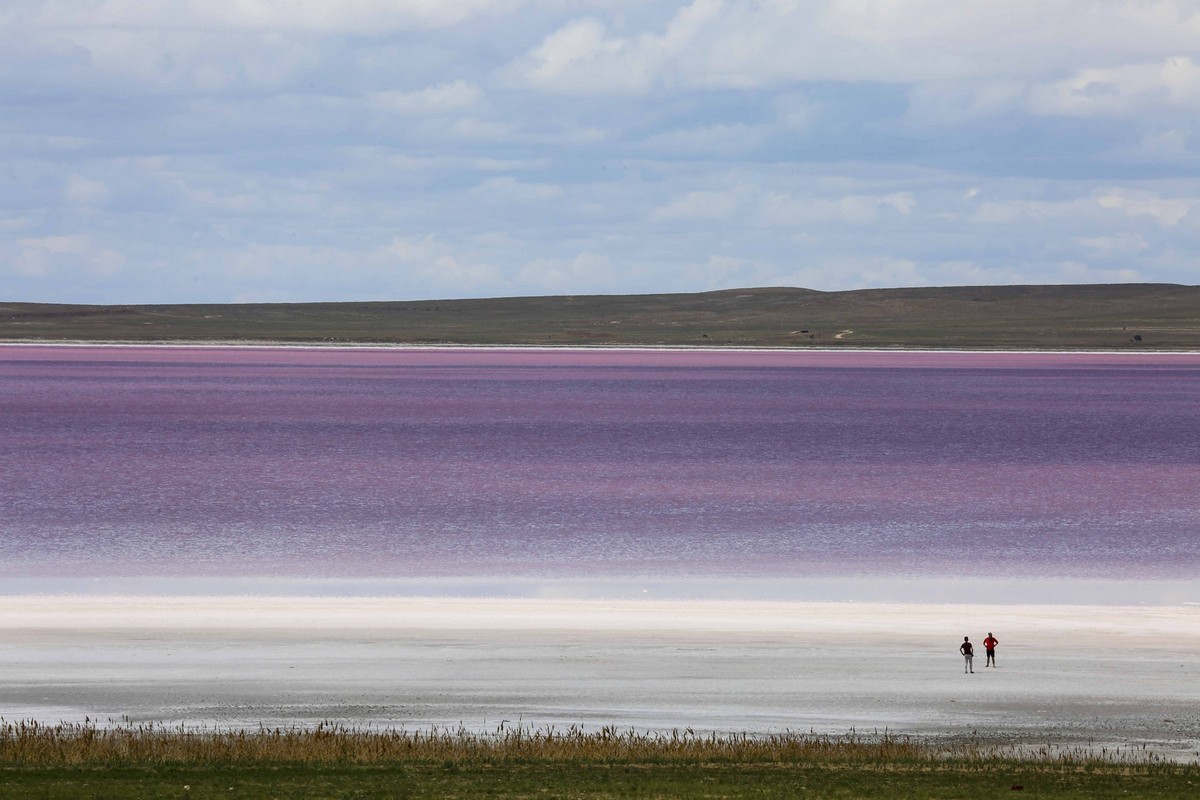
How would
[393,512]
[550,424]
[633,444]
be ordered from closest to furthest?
[393,512]
[633,444]
[550,424]

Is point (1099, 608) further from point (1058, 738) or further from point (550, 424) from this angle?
point (550, 424)

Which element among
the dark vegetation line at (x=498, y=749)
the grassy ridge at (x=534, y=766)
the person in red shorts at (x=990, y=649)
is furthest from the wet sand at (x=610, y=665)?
the grassy ridge at (x=534, y=766)

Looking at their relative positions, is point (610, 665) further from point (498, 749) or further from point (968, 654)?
point (498, 749)

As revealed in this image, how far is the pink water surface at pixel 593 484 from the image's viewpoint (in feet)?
127

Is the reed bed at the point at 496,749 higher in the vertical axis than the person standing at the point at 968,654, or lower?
lower

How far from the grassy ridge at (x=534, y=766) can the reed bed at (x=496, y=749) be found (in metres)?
0.03

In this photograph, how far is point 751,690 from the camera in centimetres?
2203

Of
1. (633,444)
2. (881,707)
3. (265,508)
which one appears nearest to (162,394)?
(633,444)

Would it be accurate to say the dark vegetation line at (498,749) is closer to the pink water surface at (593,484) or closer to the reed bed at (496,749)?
the reed bed at (496,749)

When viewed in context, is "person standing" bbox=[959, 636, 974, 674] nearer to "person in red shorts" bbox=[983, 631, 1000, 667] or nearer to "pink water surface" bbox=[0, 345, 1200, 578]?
"person in red shorts" bbox=[983, 631, 1000, 667]

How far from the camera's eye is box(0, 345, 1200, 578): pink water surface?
3869cm

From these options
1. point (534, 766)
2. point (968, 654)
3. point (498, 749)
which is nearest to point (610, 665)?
point (968, 654)

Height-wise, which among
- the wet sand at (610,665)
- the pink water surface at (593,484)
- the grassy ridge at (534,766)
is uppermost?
the pink water surface at (593,484)

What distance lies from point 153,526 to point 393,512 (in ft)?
25.1
